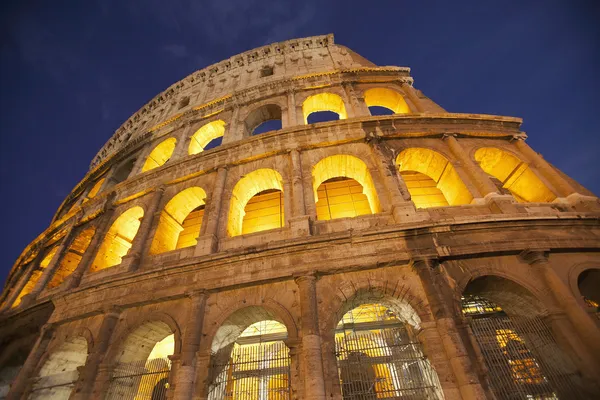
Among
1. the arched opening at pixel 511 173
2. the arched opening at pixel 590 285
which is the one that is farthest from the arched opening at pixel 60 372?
the arched opening at pixel 511 173

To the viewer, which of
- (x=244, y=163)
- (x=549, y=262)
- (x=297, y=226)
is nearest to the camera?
(x=549, y=262)

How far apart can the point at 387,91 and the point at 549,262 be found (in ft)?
30.0

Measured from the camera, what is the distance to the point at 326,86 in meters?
12.9

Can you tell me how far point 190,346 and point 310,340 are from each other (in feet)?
9.05

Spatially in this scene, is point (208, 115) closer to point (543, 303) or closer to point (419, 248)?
point (419, 248)

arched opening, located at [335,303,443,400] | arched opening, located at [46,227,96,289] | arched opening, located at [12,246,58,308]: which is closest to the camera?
arched opening, located at [335,303,443,400]

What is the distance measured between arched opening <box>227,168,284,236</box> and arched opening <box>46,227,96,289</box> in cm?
677

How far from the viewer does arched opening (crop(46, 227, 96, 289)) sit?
36.0 feet

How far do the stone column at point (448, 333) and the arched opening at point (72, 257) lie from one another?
1257 cm

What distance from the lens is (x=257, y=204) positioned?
36.6ft

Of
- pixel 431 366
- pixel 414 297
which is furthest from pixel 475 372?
pixel 414 297

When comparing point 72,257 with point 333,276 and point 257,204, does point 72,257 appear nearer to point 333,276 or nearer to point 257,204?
point 257,204

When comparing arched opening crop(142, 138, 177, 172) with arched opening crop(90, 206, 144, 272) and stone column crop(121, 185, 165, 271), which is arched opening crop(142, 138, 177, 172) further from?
stone column crop(121, 185, 165, 271)

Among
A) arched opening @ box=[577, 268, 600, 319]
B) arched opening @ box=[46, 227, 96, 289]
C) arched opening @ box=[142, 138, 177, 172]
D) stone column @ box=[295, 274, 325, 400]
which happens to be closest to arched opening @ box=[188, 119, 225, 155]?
arched opening @ box=[142, 138, 177, 172]
